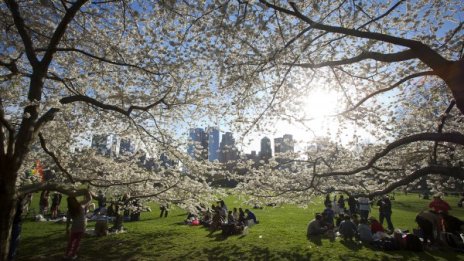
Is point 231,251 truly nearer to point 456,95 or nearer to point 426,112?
point 456,95

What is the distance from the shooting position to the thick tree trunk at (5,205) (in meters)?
6.35

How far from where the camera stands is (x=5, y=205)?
251 inches

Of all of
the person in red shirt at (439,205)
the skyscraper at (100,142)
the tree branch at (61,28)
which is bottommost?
the person in red shirt at (439,205)

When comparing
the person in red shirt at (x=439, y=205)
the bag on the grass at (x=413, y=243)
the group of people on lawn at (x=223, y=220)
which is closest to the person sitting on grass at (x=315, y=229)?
the group of people on lawn at (x=223, y=220)

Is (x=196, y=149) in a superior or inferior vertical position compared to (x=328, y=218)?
superior

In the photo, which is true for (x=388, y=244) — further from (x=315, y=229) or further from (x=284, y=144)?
(x=284, y=144)

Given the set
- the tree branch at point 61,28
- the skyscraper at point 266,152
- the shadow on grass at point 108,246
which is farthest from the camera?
the skyscraper at point 266,152

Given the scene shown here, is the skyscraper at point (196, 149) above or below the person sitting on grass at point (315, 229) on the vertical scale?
above

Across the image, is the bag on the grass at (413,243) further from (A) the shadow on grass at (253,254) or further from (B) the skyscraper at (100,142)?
(B) the skyscraper at (100,142)

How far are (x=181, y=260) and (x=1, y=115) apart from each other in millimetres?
6646

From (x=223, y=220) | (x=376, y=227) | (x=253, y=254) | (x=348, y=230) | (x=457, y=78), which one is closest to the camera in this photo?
(x=457, y=78)

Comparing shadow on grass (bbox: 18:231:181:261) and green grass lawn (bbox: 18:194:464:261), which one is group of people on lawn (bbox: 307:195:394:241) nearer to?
green grass lawn (bbox: 18:194:464:261)

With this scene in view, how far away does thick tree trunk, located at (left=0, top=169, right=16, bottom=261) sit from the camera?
635 centimetres

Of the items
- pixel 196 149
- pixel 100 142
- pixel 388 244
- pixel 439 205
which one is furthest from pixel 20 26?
pixel 439 205
